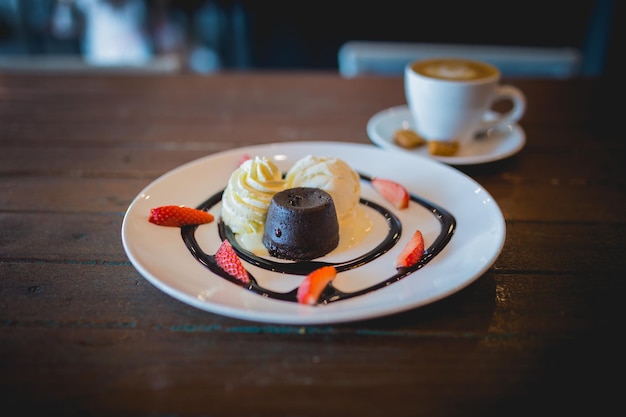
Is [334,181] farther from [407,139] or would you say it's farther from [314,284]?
[407,139]

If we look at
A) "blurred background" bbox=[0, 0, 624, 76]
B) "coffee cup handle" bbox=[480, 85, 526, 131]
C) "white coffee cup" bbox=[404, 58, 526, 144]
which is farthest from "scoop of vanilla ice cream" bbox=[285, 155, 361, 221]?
"blurred background" bbox=[0, 0, 624, 76]

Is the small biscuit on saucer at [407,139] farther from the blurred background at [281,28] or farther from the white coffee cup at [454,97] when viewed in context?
the blurred background at [281,28]

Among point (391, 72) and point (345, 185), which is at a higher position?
point (345, 185)

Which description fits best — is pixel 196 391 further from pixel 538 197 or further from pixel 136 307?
pixel 538 197

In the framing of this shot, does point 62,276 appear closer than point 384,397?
No

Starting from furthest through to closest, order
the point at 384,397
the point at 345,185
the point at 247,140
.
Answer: the point at 247,140
the point at 345,185
the point at 384,397

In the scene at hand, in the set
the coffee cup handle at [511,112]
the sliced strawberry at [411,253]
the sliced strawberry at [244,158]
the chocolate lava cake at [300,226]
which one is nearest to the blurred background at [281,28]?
the coffee cup handle at [511,112]

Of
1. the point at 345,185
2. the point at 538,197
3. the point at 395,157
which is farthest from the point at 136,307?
the point at 538,197
